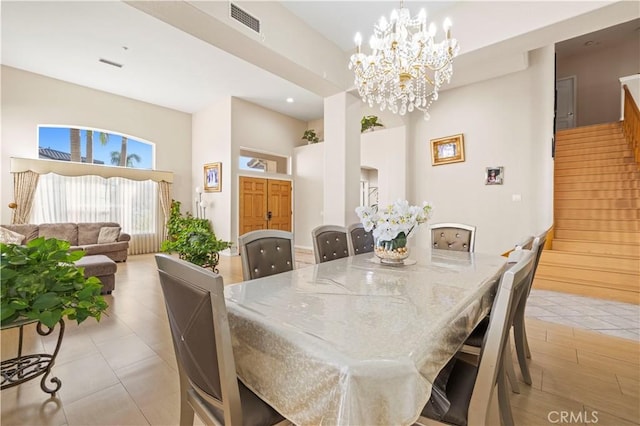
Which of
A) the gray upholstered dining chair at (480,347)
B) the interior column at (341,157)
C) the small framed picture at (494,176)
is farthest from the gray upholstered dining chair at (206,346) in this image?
the small framed picture at (494,176)

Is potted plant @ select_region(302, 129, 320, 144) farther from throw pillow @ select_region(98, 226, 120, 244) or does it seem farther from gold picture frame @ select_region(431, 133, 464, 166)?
throw pillow @ select_region(98, 226, 120, 244)

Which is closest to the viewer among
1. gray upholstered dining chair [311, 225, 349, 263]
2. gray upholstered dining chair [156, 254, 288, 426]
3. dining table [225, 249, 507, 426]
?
dining table [225, 249, 507, 426]

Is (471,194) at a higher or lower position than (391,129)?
lower

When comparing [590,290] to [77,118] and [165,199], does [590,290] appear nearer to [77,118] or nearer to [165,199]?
[165,199]

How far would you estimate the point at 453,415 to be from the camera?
961mm

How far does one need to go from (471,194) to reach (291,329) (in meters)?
5.05

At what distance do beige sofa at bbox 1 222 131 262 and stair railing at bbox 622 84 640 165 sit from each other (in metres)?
9.37

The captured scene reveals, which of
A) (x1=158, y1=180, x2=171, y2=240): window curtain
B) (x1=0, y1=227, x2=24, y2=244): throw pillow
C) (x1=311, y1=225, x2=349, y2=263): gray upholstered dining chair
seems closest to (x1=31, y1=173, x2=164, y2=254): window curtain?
(x1=158, y1=180, x2=171, y2=240): window curtain

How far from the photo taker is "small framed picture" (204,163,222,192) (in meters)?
6.70

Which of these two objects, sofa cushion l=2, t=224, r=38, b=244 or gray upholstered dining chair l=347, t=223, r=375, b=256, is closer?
gray upholstered dining chair l=347, t=223, r=375, b=256

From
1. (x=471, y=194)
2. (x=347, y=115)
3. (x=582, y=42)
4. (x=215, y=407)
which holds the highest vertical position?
(x=582, y=42)

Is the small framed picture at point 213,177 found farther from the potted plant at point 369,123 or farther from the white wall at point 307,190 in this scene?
the potted plant at point 369,123

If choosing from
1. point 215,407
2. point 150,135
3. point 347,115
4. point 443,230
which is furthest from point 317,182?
point 215,407

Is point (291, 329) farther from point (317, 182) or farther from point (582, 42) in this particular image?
point (582, 42)
